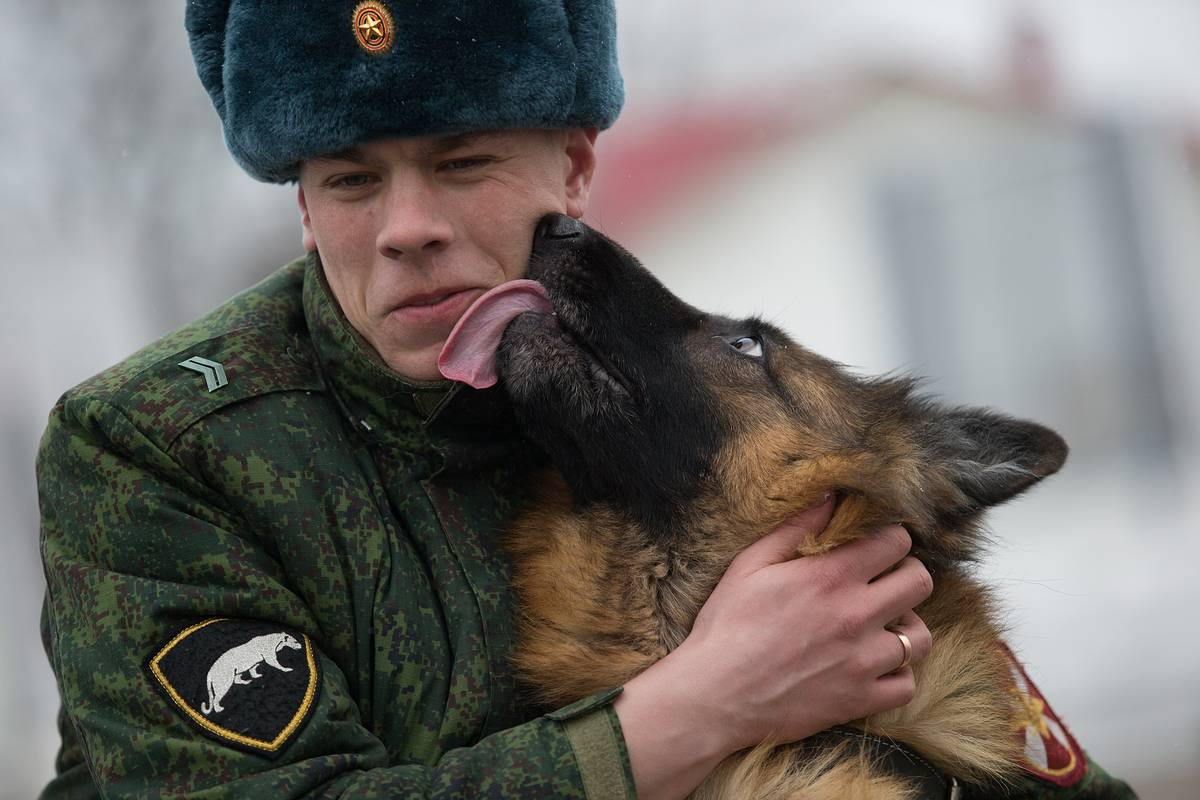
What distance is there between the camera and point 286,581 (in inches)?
98.2

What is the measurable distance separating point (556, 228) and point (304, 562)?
3.20 ft

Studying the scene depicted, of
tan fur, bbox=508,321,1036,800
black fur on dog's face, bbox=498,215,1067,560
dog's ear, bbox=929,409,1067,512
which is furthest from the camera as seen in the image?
dog's ear, bbox=929,409,1067,512

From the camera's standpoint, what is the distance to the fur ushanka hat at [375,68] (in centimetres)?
251

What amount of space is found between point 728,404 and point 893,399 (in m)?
0.51

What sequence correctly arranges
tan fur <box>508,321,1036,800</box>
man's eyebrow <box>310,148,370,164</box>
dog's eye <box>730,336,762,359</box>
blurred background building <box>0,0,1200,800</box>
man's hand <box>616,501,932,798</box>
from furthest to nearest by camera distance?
1. blurred background building <box>0,0,1200,800</box>
2. dog's eye <box>730,336,762,359</box>
3. tan fur <box>508,321,1036,800</box>
4. man's eyebrow <box>310,148,370,164</box>
5. man's hand <box>616,501,932,798</box>

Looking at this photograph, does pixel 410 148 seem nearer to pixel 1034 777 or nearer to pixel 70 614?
pixel 70 614

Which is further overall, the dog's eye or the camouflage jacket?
the dog's eye

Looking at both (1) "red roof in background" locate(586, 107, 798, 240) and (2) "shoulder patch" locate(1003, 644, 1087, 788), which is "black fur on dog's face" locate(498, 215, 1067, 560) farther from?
(1) "red roof in background" locate(586, 107, 798, 240)

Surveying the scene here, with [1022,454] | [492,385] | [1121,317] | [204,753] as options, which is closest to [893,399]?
[1022,454]

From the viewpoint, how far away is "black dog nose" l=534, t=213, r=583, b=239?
9.34 feet

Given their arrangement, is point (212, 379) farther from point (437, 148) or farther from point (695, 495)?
point (695, 495)

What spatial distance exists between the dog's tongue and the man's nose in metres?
0.18

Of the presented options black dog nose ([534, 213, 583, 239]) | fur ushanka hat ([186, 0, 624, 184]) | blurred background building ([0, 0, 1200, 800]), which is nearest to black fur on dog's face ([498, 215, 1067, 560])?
black dog nose ([534, 213, 583, 239])

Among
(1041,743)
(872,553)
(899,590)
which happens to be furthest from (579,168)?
(1041,743)
